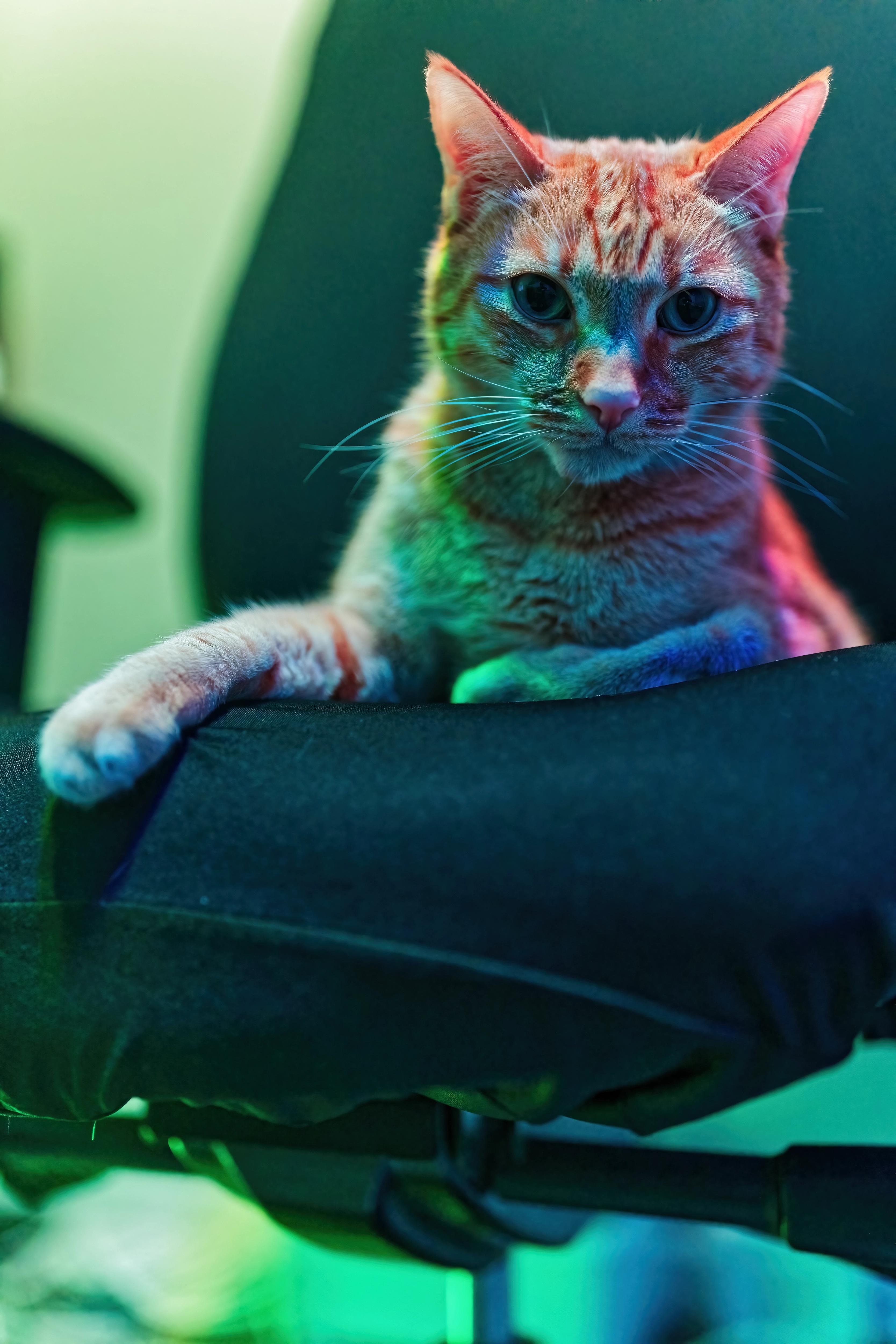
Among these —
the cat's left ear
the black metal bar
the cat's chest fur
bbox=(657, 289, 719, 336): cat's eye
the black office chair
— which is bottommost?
the black metal bar

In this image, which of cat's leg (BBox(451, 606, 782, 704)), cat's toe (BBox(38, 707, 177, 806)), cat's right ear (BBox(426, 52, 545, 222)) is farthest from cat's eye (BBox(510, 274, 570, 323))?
cat's toe (BBox(38, 707, 177, 806))

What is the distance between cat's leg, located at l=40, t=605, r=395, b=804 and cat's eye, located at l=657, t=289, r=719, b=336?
0.43 meters

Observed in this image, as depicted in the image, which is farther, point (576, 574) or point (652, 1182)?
point (576, 574)

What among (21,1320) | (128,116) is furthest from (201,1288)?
(128,116)

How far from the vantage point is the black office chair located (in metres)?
0.50

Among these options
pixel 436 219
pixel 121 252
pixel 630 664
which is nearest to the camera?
pixel 630 664

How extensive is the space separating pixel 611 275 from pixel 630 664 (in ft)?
1.16

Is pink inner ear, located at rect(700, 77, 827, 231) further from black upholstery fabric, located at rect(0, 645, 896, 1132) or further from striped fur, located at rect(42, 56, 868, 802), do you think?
black upholstery fabric, located at rect(0, 645, 896, 1132)

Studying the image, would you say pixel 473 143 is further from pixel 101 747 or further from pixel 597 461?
pixel 101 747

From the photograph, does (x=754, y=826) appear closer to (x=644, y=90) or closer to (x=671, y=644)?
(x=671, y=644)

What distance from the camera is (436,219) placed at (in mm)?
1253

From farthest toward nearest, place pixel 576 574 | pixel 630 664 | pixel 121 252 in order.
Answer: pixel 121 252, pixel 576 574, pixel 630 664

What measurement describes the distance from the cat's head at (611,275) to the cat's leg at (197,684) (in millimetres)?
274

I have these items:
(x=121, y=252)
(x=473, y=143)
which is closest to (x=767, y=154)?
(x=473, y=143)
